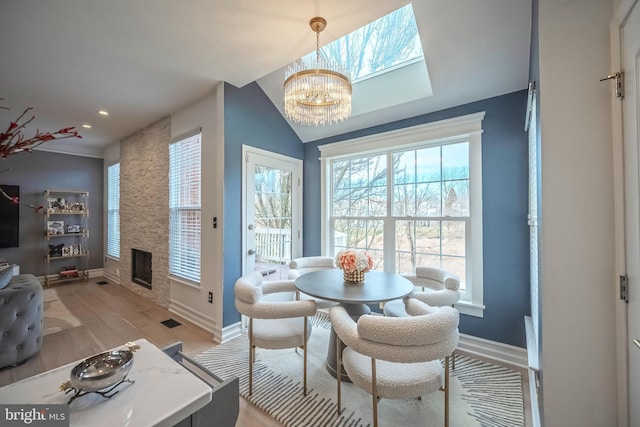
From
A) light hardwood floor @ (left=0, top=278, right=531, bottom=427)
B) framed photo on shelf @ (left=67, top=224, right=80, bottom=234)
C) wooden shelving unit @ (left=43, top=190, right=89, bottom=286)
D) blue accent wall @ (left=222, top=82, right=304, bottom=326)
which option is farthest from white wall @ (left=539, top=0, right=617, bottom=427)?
framed photo on shelf @ (left=67, top=224, right=80, bottom=234)

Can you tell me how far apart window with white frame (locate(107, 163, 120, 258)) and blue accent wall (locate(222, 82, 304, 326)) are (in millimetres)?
3454

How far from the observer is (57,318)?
3.18 m

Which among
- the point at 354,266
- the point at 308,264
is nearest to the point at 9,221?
the point at 308,264

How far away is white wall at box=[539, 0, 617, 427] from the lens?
110cm

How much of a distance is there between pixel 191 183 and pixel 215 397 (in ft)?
9.39

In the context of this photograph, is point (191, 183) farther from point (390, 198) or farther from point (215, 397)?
point (215, 397)

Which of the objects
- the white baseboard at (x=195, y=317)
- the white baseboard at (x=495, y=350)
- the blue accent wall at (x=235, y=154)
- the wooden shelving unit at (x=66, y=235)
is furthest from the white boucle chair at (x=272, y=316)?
the wooden shelving unit at (x=66, y=235)

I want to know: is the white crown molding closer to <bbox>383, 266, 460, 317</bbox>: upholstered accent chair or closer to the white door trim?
<bbox>383, 266, 460, 317</bbox>: upholstered accent chair

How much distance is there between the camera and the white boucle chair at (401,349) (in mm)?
1254

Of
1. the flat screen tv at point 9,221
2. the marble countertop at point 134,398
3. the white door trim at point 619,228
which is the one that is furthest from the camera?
the flat screen tv at point 9,221

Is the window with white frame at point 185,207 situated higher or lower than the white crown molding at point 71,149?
lower

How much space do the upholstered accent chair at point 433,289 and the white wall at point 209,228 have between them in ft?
5.97

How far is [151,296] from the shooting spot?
12.5 ft

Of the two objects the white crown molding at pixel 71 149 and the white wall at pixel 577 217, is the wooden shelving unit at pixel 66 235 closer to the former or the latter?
the white crown molding at pixel 71 149
